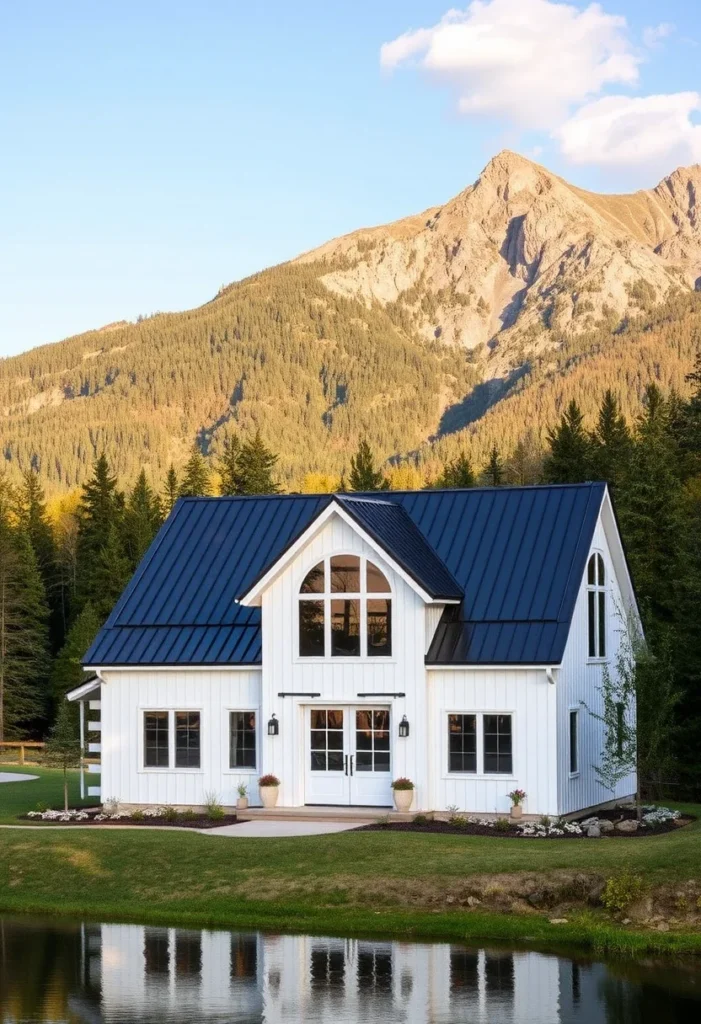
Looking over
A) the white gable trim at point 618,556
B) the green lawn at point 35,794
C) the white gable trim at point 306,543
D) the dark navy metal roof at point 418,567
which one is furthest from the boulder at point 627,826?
the green lawn at point 35,794

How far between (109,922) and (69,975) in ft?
12.2

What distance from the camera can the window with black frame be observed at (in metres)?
→ 33.2

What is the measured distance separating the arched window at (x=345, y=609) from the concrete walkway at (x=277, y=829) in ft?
12.0

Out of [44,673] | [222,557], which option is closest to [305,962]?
[222,557]

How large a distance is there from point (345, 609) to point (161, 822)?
5.82m

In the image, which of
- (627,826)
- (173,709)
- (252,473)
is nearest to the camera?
(627,826)

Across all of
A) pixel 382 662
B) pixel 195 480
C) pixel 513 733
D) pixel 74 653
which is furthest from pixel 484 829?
pixel 195 480

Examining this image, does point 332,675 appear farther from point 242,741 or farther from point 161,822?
point 161,822

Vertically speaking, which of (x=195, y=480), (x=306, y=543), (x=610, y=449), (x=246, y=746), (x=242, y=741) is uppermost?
(x=610, y=449)

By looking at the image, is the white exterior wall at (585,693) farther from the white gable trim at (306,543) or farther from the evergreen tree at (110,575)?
the evergreen tree at (110,575)

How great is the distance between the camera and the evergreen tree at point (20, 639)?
84125 mm

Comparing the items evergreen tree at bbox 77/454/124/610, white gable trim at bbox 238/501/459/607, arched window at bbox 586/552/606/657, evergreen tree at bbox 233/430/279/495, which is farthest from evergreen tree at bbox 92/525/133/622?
white gable trim at bbox 238/501/459/607

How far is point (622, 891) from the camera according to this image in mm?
20688

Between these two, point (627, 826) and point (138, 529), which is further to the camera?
point (138, 529)
